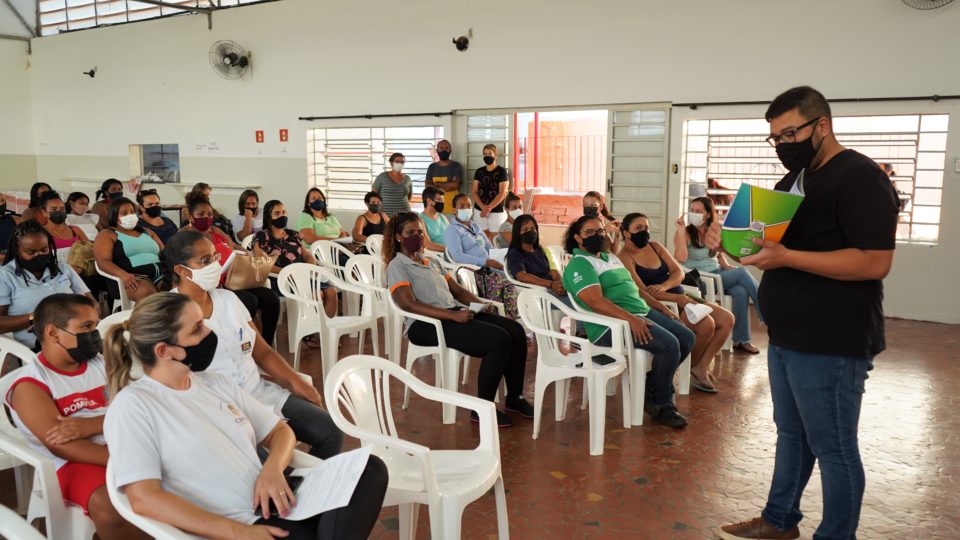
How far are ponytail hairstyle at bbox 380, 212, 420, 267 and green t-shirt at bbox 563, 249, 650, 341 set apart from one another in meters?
0.98

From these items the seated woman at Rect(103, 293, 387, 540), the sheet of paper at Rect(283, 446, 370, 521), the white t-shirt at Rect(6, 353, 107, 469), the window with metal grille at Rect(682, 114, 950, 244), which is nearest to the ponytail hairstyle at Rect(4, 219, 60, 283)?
the white t-shirt at Rect(6, 353, 107, 469)

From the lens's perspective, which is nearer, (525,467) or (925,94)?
(525,467)

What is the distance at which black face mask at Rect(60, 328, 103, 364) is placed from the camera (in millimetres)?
2434

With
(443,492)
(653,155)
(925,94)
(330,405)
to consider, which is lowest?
(443,492)

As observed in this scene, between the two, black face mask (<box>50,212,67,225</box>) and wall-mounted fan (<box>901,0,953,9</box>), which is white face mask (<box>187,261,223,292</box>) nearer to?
black face mask (<box>50,212,67,225</box>)

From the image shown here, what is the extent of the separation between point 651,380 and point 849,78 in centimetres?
A: 438

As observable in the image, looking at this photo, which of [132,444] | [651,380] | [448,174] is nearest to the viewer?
[132,444]

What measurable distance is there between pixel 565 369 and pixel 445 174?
5.58 m

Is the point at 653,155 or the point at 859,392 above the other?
the point at 653,155

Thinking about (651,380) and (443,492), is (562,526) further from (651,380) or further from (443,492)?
(651,380)

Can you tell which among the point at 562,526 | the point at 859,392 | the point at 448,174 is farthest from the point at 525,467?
the point at 448,174

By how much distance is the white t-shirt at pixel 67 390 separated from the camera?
2316 millimetres

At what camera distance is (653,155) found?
804cm

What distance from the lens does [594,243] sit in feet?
13.9
